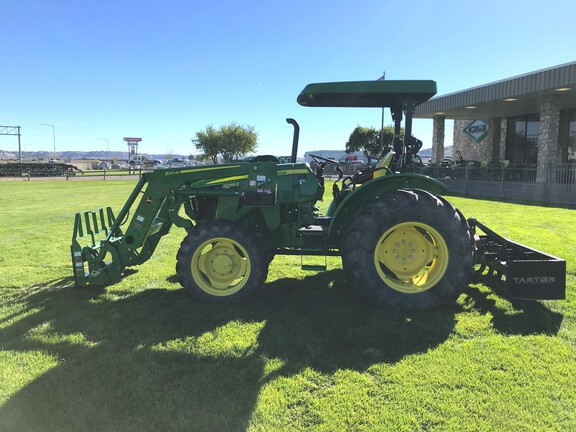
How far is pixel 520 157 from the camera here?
82.8 feet

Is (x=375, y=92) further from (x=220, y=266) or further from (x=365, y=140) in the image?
(x=365, y=140)

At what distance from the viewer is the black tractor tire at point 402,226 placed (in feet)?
13.5

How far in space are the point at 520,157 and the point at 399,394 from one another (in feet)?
86.2

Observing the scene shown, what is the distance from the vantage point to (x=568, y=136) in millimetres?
22500

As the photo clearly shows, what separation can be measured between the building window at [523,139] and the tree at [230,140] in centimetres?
3957

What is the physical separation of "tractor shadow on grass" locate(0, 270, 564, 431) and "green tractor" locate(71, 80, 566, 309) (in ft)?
1.01

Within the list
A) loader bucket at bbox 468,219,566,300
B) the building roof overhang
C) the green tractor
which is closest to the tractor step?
the green tractor

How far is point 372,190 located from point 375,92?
1.01 m

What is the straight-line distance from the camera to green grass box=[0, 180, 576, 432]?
2623 mm

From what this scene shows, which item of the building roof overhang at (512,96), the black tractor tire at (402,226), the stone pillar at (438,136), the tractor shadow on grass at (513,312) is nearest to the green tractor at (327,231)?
the black tractor tire at (402,226)

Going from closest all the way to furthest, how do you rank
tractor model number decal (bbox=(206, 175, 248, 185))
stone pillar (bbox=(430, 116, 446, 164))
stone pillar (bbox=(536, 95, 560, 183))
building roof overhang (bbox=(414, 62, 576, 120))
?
tractor model number decal (bbox=(206, 175, 248, 185)) → building roof overhang (bbox=(414, 62, 576, 120)) → stone pillar (bbox=(536, 95, 560, 183)) → stone pillar (bbox=(430, 116, 446, 164))

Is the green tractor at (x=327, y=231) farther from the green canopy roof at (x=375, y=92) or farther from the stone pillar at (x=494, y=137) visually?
the stone pillar at (x=494, y=137)

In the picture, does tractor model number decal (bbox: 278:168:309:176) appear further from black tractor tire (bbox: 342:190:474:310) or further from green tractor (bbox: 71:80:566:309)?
black tractor tire (bbox: 342:190:474:310)

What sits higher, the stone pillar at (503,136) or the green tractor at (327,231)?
the stone pillar at (503,136)
